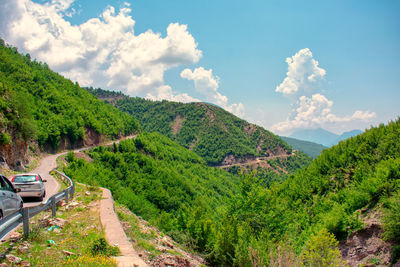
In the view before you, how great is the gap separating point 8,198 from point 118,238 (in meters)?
4.09

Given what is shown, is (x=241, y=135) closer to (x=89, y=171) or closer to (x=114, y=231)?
(x=89, y=171)

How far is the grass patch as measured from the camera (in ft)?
19.8

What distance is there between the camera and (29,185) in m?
12.7

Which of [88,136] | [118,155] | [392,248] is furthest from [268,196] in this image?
[88,136]

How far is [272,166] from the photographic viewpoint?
5615 inches

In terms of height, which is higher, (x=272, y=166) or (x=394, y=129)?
(x=394, y=129)

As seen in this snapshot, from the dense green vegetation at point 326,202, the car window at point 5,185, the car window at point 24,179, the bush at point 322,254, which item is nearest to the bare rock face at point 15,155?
the car window at point 24,179

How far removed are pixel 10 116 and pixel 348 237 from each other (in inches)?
1445

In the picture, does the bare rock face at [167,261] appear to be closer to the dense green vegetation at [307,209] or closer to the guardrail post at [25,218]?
the dense green vegetation at [307,209]

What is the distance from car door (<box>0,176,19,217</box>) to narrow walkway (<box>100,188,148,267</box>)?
3.31 m

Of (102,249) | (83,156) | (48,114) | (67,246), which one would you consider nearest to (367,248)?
(102,249)

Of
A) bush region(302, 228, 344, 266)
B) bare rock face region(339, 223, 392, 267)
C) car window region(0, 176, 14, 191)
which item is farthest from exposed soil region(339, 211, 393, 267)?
car window region(0, 176, 14, 191)

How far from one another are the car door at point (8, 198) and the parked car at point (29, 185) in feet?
15.2

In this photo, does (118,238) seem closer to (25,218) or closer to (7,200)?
(25,218)
